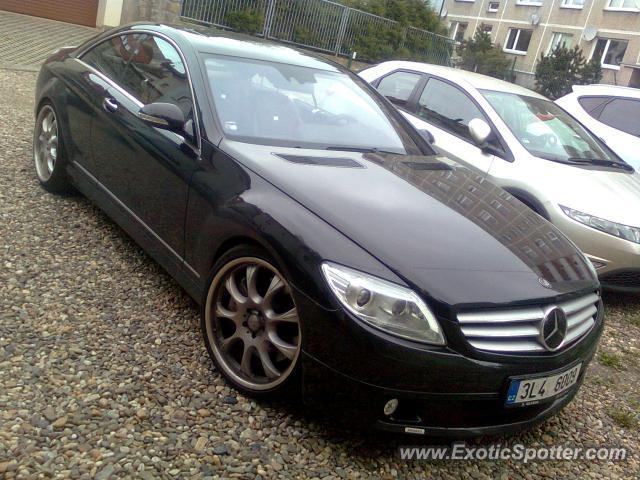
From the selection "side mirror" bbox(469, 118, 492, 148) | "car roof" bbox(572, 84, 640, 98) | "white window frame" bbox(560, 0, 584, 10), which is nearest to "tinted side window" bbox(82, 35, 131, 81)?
"side mirror" bbox(469, 118, 492, 148)

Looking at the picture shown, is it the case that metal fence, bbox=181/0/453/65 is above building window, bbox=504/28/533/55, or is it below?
below

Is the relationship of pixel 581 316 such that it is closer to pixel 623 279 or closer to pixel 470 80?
pixel 623 279

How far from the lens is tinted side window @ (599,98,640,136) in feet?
24.4

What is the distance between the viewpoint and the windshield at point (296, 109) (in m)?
3.31

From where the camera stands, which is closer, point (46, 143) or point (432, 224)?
point (432, 224)

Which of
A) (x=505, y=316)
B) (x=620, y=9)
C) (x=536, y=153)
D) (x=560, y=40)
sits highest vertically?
(x=620, y=9)

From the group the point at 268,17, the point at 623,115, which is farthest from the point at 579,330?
the point at 268,17

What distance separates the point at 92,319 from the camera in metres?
3.15

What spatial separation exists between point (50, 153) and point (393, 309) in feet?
11.1

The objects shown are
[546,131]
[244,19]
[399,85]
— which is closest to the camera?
[546,131]

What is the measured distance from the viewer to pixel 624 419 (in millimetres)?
3229

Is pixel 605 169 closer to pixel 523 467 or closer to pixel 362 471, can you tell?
pixel 523 467

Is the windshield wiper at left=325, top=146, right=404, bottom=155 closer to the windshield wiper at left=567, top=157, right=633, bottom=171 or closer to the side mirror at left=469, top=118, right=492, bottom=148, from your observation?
the side mirror at left=469, top=118, right=492, bottom=148

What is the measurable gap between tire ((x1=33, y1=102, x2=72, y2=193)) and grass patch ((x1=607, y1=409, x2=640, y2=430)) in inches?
151
